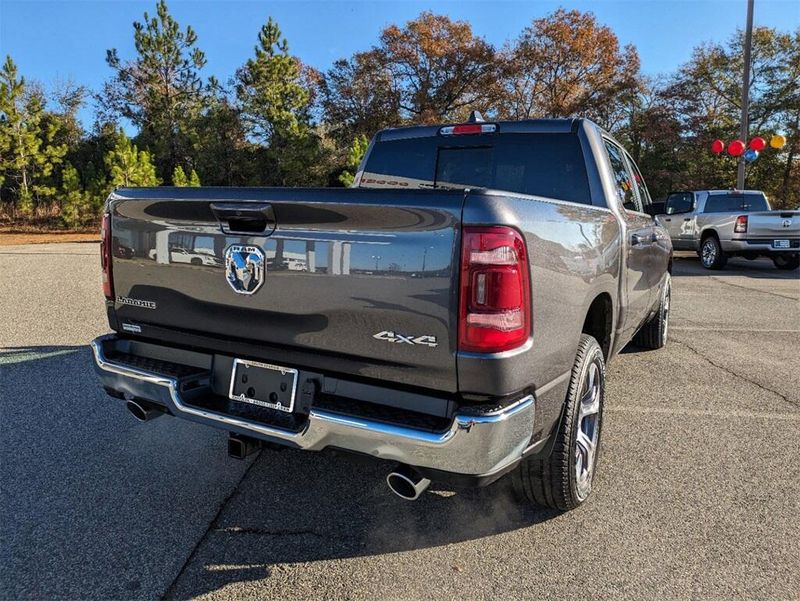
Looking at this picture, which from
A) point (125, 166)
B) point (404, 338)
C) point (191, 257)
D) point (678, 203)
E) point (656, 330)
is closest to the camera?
point (404, 338)

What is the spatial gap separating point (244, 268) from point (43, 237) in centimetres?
2565

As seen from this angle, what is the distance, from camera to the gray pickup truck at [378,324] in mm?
1938

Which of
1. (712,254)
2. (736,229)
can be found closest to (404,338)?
(736,229)

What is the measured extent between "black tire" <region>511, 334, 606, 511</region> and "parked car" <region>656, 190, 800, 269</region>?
10670mm

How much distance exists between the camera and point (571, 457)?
2506 millimetres

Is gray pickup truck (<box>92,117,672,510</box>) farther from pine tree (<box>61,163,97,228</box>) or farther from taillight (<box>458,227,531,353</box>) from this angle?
pine tree (<box>61,163,97,228</box>)

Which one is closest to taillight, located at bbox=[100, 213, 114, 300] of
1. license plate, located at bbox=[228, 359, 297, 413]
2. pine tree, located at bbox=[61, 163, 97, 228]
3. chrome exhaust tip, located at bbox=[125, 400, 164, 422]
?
chrome exhaust tip, located at bbox=[125, 400, 164, 422]

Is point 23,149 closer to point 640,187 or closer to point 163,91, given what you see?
point 163,91

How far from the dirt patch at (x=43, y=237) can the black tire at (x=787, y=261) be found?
75.1ft

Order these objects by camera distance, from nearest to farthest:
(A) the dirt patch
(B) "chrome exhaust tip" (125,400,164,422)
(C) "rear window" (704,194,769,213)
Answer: (B) "chrome exhaust tip" (125,400,164,422)
(C) "rear window" (704,194,769,213)
(A) the dirt patch

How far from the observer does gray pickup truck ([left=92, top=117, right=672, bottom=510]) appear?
194 centimetres

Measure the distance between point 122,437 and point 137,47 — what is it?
3342cm

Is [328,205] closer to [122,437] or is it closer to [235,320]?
[235,320]

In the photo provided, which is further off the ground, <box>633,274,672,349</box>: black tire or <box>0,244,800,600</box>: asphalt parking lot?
<box>633,274,672,349</box>: black tire
